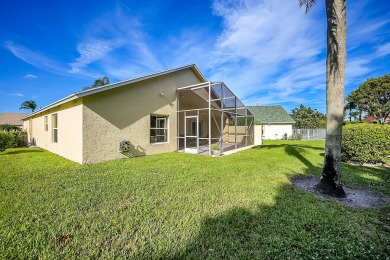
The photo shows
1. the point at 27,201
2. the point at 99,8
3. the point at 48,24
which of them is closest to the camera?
the point at 27,201

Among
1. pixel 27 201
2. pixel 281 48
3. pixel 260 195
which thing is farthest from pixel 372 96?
pixel 27 201

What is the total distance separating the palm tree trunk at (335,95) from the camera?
186 inches

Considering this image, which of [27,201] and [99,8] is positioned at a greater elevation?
[99,8]

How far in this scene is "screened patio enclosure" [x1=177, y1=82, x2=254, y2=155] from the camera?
11.6 metres

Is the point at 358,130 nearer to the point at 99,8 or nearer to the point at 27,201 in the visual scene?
the point at 27,201

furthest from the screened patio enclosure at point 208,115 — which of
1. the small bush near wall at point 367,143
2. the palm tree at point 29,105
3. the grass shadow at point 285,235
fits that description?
the palm tree at point 29,105

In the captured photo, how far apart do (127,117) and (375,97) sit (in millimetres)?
43178

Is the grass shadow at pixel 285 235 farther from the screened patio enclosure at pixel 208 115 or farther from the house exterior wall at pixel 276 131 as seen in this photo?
the house exterior wall at pixel 276 131

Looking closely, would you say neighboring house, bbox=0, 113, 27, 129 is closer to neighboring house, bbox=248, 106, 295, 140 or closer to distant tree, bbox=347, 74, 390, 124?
neighboring house, bbox=248, 106, 295, 140

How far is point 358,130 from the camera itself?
863cm

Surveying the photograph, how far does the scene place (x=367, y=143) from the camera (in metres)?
8.41

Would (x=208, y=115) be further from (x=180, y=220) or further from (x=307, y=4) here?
(x=180, y=220)

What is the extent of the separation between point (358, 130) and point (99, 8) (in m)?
15.4

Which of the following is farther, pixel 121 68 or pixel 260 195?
pixel 121 68
